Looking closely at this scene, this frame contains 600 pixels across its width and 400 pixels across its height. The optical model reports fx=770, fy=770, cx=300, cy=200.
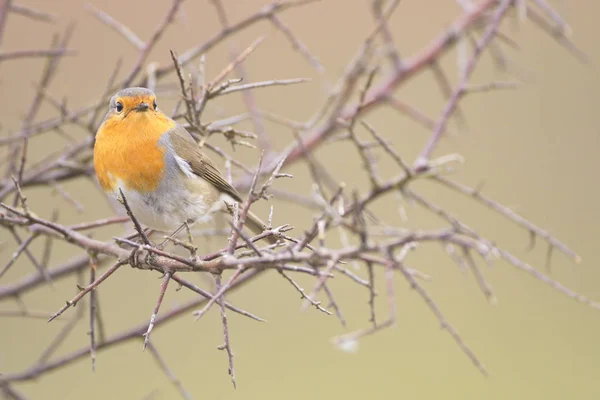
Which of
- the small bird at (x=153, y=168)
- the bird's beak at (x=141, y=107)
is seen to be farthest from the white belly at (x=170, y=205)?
the bird's beak at (x=141, y=107)

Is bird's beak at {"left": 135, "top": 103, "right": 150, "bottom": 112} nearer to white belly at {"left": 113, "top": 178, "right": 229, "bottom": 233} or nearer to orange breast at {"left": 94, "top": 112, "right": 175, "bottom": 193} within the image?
orange breast at {"left": 94, "top": 112, "right": 175, "bottom": 193}

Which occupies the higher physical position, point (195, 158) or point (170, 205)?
point (195, 158)

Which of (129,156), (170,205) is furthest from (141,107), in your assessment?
(170,205)

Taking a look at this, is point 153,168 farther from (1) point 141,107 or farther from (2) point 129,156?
(1) point 141,107

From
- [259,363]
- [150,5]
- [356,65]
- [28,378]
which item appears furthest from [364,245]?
[259,363]

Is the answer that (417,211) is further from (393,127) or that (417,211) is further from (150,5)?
(150,5)

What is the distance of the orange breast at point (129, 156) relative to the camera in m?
1.75

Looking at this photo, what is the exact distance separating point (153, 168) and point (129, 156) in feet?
0.20

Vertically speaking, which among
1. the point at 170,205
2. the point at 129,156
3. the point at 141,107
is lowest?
the point at 170,205

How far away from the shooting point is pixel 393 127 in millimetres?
4414

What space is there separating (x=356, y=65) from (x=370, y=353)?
2688 millimetres

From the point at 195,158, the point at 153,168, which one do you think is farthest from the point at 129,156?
the point at 195,158

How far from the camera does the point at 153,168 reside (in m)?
1.77

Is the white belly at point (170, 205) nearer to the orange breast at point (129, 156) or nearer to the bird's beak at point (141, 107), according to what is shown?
the orange breast at point (129, 156)
